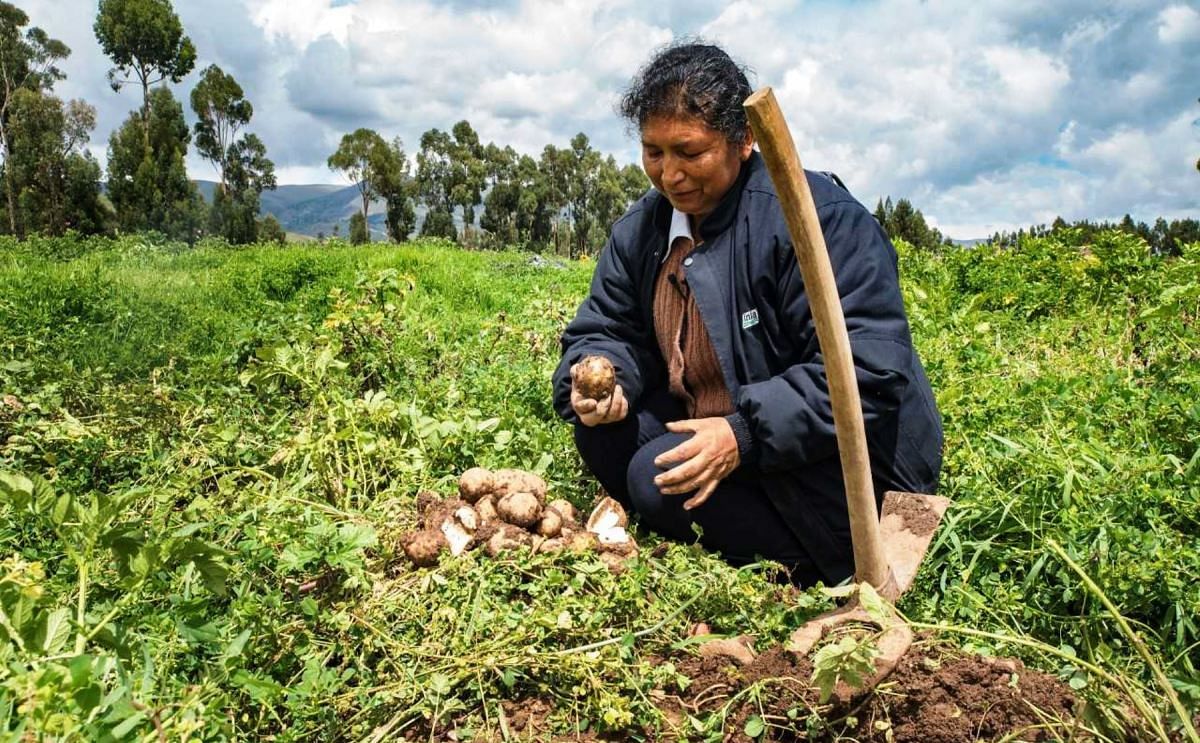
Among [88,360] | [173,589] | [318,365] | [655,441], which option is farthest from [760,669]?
[88,360]

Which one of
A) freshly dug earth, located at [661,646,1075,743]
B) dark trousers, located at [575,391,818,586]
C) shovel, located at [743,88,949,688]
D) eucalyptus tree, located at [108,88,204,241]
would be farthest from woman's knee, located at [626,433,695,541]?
eucalyptus tree, located at [108,88,204,241]

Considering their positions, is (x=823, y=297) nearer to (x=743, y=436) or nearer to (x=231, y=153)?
(x=743, y=436)

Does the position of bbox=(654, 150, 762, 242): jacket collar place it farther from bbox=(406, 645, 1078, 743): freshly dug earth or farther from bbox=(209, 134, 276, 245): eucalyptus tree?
bbox=(209, 134, 276, 245): eucalyptus tree

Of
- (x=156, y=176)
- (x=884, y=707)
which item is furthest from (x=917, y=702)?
(x=156, y=176)

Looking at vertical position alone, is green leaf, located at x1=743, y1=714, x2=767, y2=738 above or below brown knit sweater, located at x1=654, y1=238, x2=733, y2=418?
below

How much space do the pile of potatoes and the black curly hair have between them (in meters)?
1.10

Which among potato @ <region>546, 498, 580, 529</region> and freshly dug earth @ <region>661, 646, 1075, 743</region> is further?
potato @ <region>546, 498, 580, 529</region>

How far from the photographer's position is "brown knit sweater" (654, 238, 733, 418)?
268 cm

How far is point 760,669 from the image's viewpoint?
6.12 ft

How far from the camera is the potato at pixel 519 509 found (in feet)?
7.68

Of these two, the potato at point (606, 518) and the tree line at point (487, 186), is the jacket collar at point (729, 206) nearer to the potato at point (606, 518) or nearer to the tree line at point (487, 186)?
the potato at point (606, 518)

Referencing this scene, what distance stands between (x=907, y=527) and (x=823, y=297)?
86cm

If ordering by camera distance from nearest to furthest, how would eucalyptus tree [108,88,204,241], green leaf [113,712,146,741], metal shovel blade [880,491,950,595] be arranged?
green leaf [113,712,146,741] < metal shovel blade [880,491,950,595] < eucalyptus tree [108,88,204,241]

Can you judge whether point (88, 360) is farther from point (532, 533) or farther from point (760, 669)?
point (760, 669)
